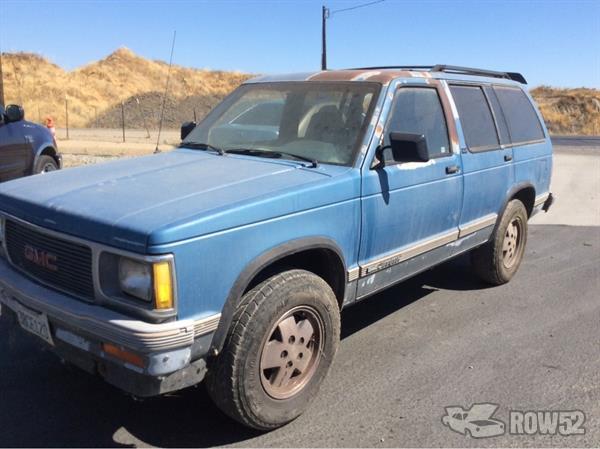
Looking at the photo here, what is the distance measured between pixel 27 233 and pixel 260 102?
2.05m

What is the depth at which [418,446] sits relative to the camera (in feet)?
9.89

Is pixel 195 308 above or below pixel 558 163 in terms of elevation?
above

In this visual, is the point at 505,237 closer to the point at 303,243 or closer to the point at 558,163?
the point at 303,243

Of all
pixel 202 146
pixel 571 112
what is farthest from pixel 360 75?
pixel 571 112

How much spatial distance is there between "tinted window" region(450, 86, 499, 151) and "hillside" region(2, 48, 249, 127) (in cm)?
3550

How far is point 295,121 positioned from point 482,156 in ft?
5.60

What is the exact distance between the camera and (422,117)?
423 centimetres

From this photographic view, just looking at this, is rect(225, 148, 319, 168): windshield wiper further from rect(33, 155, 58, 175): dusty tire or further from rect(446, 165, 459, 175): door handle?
rect(33, 155, 58, 175): dusty tire

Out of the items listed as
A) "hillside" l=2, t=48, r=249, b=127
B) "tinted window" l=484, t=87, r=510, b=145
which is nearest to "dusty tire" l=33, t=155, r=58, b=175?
"tinted window" l=484, t=87, r=510, b=145

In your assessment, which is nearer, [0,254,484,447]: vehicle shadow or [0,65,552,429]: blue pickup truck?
[0,65,552,429]: blue pickup truck

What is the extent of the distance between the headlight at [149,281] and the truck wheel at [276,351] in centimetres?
45

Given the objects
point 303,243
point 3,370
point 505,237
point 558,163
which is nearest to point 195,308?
point 303,243

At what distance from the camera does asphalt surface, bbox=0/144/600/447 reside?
3094 mm

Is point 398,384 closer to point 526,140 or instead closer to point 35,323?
point 35,323
